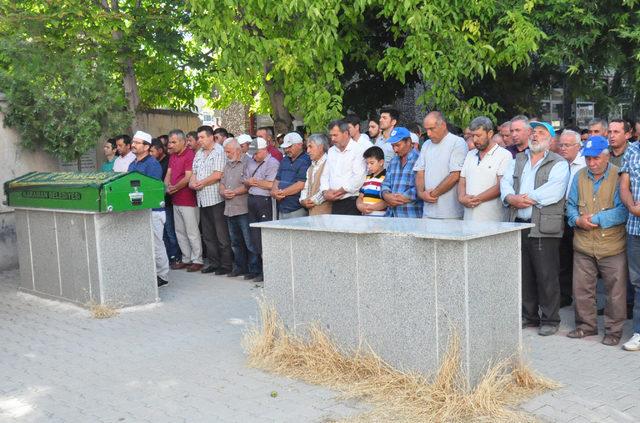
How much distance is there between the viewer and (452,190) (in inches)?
314

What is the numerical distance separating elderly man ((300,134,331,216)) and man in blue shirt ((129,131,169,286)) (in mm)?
1970

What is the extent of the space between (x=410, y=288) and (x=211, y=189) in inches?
230

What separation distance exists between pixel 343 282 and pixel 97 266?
3.95 metres

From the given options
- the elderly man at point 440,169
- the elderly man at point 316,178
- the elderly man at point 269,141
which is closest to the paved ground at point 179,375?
the elderly man at point 316,178

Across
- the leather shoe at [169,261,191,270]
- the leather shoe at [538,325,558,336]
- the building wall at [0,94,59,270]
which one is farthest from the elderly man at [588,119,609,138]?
the building wall at [0,94,59,270]

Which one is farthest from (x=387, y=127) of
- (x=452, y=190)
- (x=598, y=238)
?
(x=598, y=238)

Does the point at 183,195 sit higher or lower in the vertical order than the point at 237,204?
higher

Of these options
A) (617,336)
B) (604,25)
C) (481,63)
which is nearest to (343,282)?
(617,336)

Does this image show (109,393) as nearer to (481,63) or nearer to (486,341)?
(486,341)

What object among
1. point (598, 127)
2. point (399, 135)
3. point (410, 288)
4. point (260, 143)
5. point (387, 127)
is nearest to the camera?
point (410, 288)

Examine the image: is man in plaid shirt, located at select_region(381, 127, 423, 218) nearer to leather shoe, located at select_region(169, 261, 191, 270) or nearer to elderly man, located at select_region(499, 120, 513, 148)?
elderly man, located at select_region(499, 120, 513, 148)

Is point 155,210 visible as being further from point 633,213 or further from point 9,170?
point 633,213

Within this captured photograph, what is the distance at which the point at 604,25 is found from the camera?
36.4 ft

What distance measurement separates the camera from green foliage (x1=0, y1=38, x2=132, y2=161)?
1183 centimetres
